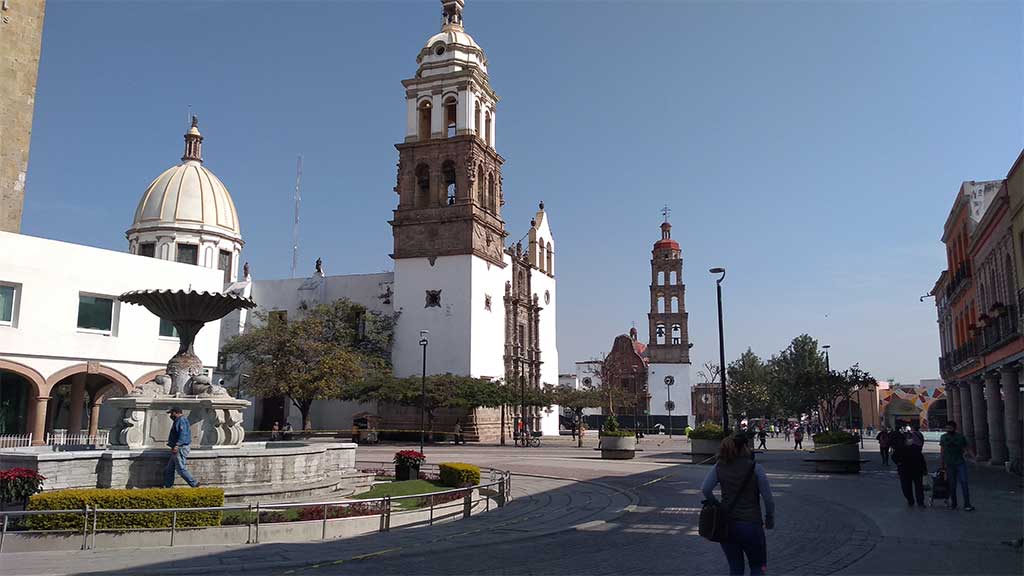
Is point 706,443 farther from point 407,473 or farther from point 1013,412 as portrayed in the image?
point 407,473

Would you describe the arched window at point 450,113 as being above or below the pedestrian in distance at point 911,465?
above

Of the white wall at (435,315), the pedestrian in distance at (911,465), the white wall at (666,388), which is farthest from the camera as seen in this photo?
the white wall at (666,388)

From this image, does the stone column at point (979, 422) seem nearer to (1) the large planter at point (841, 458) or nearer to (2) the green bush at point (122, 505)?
(1) the large planter at point (841, 458)

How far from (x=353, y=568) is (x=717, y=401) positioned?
76.9 m

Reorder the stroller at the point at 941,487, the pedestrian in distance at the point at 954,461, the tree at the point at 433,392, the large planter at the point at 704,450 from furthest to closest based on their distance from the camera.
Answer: the tree at the point at 433,392 → the large planter at the point at 704,450 → the stroller at the point at 941,487 → the pedestrian in distance at the point at 954,461

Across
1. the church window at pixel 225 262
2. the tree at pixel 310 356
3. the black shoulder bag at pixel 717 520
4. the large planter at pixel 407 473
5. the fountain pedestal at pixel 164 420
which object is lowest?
the large planter at pixel 407 473

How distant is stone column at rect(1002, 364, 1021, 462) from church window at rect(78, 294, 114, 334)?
3236 cm

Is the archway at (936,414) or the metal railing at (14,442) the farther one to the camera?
the archway at (936,414)

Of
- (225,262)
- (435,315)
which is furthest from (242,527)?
(225,262)

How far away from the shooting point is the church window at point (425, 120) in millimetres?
51656

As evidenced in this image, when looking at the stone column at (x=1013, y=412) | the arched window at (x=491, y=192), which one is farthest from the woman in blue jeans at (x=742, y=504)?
the arched window at (x=491, y=192)

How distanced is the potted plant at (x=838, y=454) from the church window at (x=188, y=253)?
39.9 meters

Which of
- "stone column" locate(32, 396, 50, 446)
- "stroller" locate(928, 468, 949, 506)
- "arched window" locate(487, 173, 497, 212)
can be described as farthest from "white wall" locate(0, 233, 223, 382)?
"stroller" locate(928, 468, 949, 506)

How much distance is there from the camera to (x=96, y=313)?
3091cm
